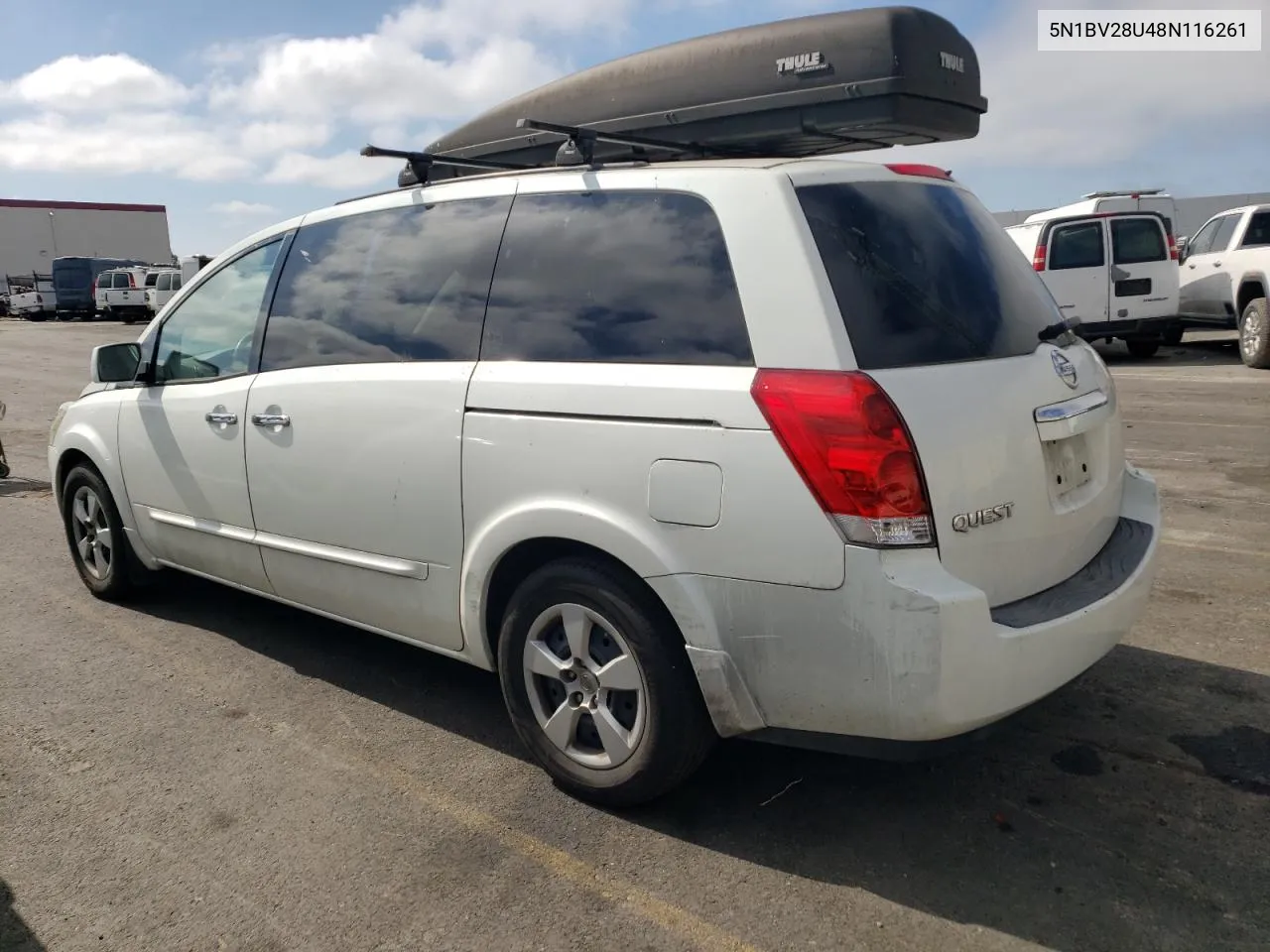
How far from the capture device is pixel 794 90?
11.5ft

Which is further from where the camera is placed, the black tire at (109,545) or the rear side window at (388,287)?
the black tire at (109,545)

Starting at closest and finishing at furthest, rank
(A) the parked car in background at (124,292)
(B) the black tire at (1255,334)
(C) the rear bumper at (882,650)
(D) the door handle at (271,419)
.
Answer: (C) the rear bumper at (882,650)
(D) the door handle at (271,419)
(B) the black tire at (1255,334)
(A) the parked car in background at (124,292)

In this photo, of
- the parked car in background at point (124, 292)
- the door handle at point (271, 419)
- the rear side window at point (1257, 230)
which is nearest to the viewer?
the door handle at point (271, 419)

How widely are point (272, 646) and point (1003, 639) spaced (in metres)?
3.31

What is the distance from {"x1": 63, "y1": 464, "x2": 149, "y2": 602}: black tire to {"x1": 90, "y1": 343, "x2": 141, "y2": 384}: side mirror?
0.55 metres

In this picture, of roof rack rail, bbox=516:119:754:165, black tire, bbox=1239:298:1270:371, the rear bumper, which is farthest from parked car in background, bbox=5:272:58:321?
the rear bumper

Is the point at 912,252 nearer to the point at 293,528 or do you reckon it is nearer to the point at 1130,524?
the point at 1130,524

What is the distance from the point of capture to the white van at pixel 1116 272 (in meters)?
14.0

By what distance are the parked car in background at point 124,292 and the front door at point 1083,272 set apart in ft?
103

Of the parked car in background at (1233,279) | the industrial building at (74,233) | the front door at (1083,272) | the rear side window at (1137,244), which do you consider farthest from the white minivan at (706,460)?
the industrial building at (74,233)

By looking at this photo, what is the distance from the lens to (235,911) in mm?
2768

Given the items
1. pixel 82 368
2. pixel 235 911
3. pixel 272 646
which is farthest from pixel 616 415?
pixel 82 368

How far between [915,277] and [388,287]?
1.88 meters

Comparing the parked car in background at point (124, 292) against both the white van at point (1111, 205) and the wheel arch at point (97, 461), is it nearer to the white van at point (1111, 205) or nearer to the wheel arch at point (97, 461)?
the white van at point (1111, 205)
